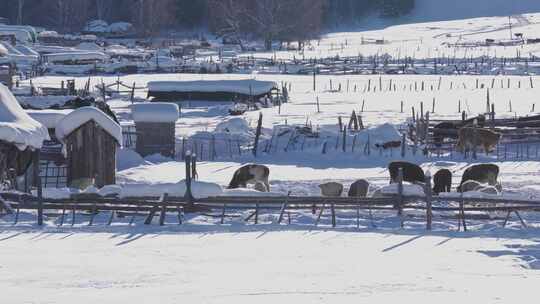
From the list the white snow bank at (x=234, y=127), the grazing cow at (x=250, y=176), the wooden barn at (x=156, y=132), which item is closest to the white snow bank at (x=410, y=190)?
the grazing cow at (x=250, y=176)

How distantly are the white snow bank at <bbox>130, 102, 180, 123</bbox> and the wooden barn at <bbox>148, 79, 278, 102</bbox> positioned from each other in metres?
13.2

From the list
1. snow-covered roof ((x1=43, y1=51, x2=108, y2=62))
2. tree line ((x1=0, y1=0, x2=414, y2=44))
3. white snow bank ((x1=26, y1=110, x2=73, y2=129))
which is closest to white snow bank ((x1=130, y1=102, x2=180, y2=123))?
white snow bank ((x1=26, y1=110, x2=73, y2=129))

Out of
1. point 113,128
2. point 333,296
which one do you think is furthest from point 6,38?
point 333,296

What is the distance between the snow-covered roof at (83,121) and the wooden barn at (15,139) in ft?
2.76

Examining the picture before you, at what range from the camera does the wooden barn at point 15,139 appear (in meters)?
21.9

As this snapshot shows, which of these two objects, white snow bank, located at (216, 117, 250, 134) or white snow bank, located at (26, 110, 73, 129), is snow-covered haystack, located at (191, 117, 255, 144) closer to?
white snow bank, located at (216, 117, 250, 134)

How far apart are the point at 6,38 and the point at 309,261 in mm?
63769

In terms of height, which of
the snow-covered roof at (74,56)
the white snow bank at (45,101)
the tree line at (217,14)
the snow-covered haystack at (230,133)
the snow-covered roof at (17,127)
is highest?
the tree line at (217,14)

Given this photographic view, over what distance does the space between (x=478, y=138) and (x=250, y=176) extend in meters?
8.29

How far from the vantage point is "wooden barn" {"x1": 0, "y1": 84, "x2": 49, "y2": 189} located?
71.9ft

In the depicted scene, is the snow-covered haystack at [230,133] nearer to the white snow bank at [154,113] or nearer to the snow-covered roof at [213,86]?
the white snow bank at [154,113]

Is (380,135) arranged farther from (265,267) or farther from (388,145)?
(265,267)

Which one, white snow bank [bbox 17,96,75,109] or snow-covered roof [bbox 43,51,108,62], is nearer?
white snow bank [bbox 17,96,75,109]

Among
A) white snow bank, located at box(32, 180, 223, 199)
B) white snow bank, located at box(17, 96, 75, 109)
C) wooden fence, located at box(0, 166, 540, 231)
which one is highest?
white snow bank, located at box(17, 96, 75, 109)
